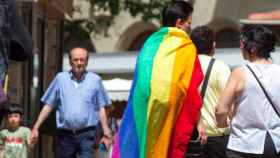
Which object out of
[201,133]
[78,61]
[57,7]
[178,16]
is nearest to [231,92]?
[201,133]

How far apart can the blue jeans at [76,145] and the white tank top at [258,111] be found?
385cm

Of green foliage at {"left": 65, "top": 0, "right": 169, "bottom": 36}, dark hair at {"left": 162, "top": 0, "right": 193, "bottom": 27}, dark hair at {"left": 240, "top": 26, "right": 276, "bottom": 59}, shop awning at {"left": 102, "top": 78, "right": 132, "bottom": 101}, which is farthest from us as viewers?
green foliage at {"left": 65, "top": 0, "right": 169, "bottom": 36}

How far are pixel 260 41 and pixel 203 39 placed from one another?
1102 mm

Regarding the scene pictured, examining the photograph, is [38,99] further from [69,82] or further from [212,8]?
[212,8]

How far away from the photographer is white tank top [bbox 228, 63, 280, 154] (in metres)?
6.36

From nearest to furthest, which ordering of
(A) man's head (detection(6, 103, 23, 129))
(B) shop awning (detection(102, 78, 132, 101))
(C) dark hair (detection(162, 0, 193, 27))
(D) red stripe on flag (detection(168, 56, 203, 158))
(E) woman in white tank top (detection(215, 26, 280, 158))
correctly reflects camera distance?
(E) woman in white tank top (detection(215, 26, 280, 158)) → (D) red stripe on flag (detection(168, 56, 203, 158)) → (C) dark hair (detection(162, 0, 193, 27)) → (A) man's head (detection(6, 103, 23, 129)) → (B) shop awning (detection(102, 78, 132, 101))

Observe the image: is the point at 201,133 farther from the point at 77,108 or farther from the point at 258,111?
the point at 77,108

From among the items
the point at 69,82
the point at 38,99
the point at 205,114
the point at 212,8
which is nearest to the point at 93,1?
the point at 212,8

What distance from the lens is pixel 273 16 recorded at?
18031mm

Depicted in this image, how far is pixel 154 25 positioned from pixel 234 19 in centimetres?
375

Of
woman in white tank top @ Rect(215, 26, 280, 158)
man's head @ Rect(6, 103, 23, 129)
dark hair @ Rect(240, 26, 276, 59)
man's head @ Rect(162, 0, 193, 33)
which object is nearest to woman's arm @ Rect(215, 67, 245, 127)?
woman in white tank top @ Rect(215, 26, 280, 158)

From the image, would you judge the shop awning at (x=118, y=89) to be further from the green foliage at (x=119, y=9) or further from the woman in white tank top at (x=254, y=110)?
the green foliage at (x=119, y=9)

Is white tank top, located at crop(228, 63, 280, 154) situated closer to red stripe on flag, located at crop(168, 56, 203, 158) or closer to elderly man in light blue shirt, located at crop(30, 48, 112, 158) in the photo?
red stripe on flag, located at crop(168, 56, 203, 158)

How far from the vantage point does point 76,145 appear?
10047 mm
